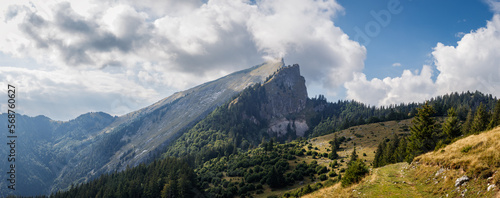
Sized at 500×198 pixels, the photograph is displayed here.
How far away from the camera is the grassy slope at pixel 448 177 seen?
811 inches

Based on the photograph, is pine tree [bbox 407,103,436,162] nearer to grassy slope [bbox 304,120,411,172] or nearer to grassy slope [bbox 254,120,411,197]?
grassy slope [bbox 254,120,411,197]

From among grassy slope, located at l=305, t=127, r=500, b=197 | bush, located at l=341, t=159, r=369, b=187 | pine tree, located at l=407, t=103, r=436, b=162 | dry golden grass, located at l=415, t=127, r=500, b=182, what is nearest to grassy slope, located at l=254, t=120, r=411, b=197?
pine tree, located at l=407, t=103, r=436, b=162

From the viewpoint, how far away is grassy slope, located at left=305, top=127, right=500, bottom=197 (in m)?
20.6

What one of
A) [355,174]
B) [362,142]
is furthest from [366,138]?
[355,174]

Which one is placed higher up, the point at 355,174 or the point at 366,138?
the point at 355,174

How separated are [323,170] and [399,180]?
69.5 meters

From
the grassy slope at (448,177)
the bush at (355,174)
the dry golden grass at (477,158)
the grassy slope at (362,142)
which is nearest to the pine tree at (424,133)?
the grassy slope at (448,177)

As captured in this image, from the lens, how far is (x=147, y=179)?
417ft

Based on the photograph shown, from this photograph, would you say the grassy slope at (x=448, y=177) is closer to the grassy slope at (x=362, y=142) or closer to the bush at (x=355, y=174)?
the bush at (x=355, y=174)

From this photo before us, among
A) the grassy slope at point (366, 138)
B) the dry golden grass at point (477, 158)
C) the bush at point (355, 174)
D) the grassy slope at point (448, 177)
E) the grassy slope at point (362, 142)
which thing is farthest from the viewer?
the grassy slope at point (366, 138)

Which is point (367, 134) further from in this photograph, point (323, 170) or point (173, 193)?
point (173, 193)

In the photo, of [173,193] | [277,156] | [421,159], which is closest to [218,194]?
[173,193]

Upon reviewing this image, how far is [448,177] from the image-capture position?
24547mm

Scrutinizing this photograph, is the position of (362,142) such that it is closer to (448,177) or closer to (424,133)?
(424,133)
